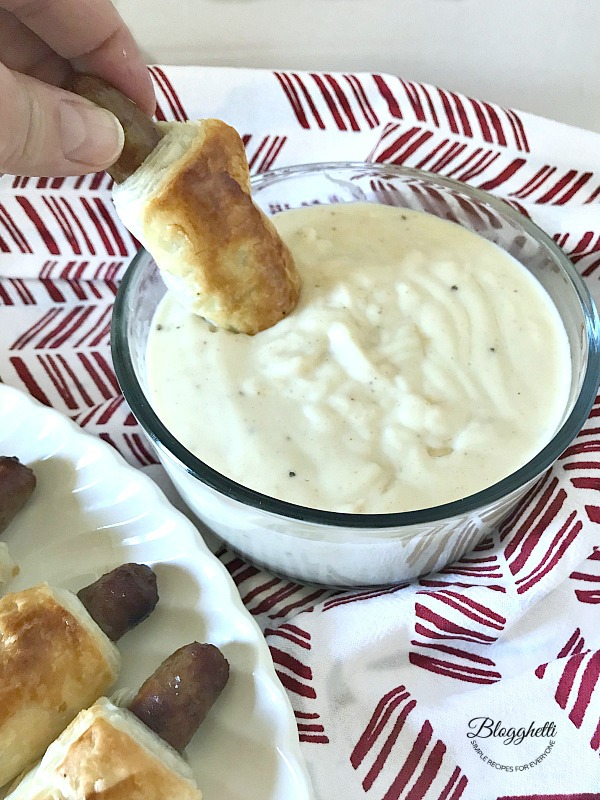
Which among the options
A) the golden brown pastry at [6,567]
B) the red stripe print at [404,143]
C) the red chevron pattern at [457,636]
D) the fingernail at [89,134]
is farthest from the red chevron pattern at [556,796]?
the red stripe print at [404,143]

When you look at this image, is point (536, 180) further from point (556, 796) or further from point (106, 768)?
point (106, 768)

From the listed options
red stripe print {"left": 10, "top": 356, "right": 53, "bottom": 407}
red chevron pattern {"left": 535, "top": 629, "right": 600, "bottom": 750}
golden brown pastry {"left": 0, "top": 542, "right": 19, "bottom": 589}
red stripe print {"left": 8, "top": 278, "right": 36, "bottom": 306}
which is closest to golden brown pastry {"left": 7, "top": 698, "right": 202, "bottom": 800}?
golden brown pastry {"left": 0, "top": 542, "right": 19, "bottom": 589}

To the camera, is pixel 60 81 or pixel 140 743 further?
pixel 60 81

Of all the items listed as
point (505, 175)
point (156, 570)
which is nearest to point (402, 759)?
point (156, 570)

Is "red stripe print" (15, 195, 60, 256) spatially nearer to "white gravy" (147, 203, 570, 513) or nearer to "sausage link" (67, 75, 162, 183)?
"white gravy" (147, 203, 570, 513)

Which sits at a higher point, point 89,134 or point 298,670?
point 89,134

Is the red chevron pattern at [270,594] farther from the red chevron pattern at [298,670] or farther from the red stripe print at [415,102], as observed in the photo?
the red stripe print at [415,102]

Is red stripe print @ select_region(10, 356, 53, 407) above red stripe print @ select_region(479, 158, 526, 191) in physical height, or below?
below
